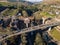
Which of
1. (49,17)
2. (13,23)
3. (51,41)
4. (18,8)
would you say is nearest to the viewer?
(51,41)

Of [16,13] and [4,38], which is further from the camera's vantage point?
[16,13]

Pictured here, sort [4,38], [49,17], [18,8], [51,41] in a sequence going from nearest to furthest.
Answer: [4,38], [51,41], [49,17], [18,8]

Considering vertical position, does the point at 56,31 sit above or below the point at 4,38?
below

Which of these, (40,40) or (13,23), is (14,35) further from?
(13,23)

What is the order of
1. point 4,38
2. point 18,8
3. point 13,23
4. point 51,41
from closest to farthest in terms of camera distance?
1. point 4,38
2. point 51,41
3. point 13,23
4. point 18,8

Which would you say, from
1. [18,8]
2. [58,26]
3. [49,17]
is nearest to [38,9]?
[18,8]

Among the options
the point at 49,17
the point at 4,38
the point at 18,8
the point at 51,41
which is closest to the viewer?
the point at 4,38

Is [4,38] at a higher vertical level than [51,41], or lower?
higher

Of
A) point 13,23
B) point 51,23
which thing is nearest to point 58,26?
point 51,23

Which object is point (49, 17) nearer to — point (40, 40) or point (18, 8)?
point (18, 8)
